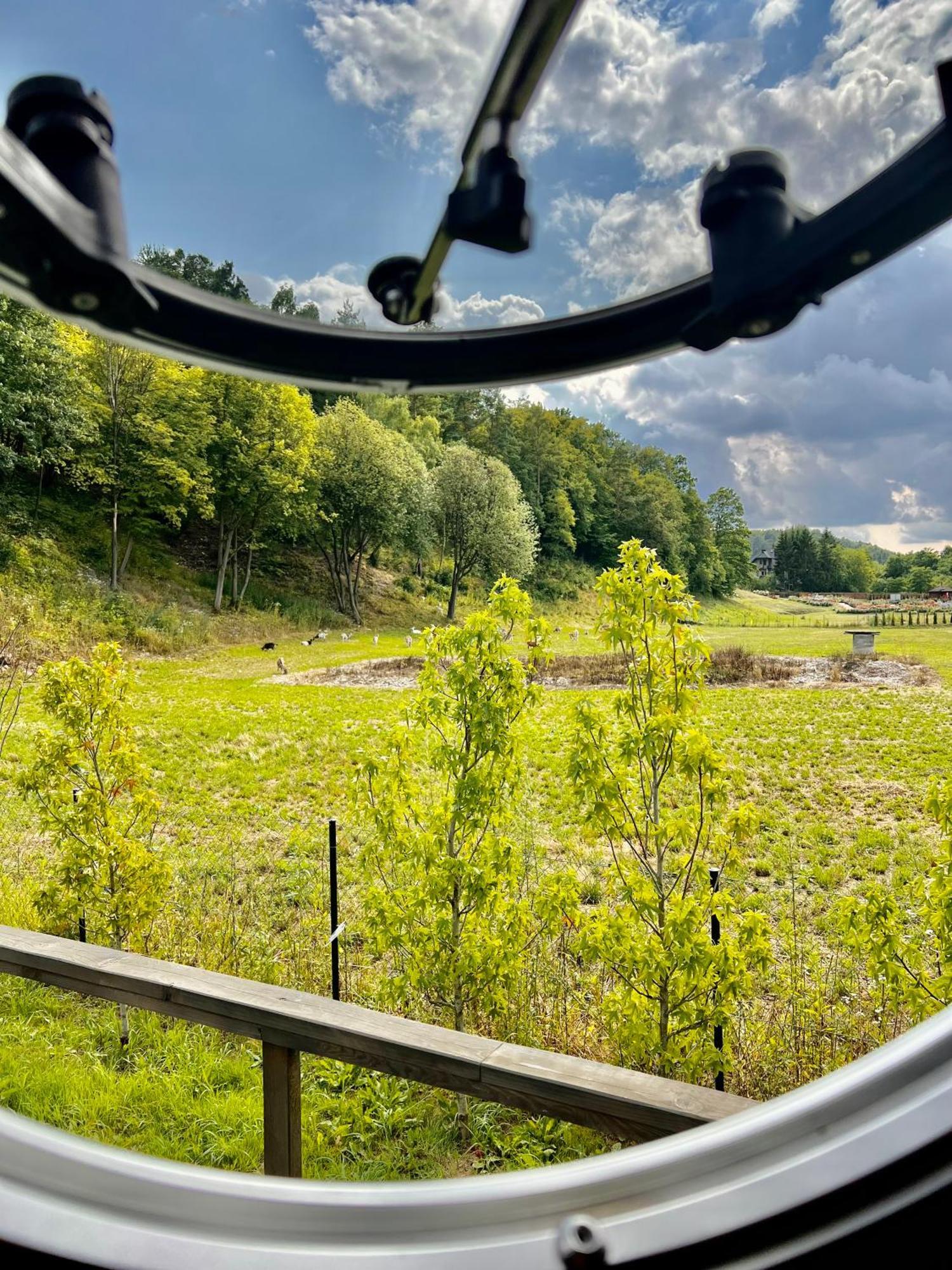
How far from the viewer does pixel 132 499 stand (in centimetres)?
202

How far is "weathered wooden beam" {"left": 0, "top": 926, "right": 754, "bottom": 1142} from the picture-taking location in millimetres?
453

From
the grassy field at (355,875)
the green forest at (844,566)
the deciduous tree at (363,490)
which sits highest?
the deciduous tree at (363,490)

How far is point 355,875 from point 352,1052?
41.2 inches

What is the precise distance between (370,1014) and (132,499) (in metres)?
1.88

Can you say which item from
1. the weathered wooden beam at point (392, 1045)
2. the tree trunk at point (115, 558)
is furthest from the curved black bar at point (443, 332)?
the tree trunk at point (115, 558)

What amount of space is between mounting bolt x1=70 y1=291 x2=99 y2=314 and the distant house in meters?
0.83

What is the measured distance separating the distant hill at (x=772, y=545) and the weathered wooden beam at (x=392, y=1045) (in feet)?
1.80

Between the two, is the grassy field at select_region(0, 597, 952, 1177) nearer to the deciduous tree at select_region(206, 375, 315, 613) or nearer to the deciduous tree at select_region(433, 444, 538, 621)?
the deciduous tree at select_region(433, 444, 538, 621)

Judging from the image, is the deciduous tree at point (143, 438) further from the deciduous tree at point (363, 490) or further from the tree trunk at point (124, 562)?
the deciduous tree at point (363, 490)

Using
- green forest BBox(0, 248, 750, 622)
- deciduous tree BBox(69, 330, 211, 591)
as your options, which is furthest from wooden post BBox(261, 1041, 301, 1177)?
deciduous tree BBox(69, 330, 211, 591)

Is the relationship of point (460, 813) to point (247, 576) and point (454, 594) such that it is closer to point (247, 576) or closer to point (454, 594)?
point (454, 594)

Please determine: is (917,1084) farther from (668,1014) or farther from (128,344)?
(668,1014)

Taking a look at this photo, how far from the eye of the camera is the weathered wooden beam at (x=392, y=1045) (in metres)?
0.45

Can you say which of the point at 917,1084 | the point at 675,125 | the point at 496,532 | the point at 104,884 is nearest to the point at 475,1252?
the point at 917,1084
